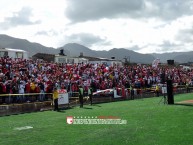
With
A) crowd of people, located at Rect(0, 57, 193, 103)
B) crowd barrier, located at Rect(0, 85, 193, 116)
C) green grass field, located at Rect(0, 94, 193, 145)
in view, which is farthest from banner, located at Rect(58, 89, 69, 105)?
green grass field, located at Rect(0, 94, 193, 145)

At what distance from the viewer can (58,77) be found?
33469 mm

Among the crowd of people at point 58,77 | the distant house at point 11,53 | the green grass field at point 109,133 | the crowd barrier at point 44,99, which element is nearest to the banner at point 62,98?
the crowd barrier at point 44,99

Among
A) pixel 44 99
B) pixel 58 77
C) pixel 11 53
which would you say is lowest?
pixel 44 99

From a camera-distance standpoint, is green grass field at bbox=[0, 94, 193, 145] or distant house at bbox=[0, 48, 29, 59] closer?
green grass field at bbox=[0, 94, 193, 145]

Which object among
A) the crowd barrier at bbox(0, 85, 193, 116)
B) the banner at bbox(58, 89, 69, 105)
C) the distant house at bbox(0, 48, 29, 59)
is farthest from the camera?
the distant house at bbox(0, 48, 29, 59)

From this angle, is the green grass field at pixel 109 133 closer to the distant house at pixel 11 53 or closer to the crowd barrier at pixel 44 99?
the crowd barrier at pixel 44 99

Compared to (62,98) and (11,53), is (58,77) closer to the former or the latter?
(62,98)

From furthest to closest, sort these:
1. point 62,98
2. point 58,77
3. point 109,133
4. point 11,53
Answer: point 11,53 < point 58,77 < point 62,98 < point 109,133

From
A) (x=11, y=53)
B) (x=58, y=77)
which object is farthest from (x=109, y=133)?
(x=11, y=53)

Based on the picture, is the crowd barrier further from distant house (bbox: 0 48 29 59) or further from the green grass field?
distant house (bbox: 0 48 29 59)

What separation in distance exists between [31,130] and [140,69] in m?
35.5

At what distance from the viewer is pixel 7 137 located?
13.9 meters

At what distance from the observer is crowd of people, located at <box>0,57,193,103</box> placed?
27609 mm

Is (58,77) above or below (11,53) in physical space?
below
